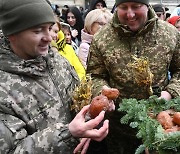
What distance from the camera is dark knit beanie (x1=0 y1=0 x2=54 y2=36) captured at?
79.9 inches

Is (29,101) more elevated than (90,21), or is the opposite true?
(29,101)

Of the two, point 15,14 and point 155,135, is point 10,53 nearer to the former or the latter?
point 15,14

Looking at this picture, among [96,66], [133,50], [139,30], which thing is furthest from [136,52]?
[96,66]

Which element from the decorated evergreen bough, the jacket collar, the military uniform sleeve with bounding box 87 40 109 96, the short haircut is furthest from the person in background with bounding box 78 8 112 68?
the decorated evergreen bough

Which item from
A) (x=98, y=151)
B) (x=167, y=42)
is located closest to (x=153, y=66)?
(x=167, y=42)

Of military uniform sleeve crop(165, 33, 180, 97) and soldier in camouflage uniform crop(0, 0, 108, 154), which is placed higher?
soldier in camouflage uniform crop(0, 0, 108, 154)

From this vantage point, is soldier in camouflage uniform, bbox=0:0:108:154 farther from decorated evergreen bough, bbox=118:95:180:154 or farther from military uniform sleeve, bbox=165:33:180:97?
military uniform sleeve, bbox=165:33:180:97

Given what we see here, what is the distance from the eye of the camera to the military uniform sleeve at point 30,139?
6.14ft

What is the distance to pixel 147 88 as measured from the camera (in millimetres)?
2627

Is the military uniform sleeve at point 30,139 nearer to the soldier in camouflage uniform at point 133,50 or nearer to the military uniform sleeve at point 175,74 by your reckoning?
the soldier in camouflage uniform at point 133,50

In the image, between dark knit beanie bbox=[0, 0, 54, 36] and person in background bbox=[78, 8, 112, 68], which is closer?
dark knit beanie bbox=[0, 0, 54, 36]

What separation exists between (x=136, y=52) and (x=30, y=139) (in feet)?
4.12

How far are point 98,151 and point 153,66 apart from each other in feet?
2.45

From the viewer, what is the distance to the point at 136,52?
2871 mm
